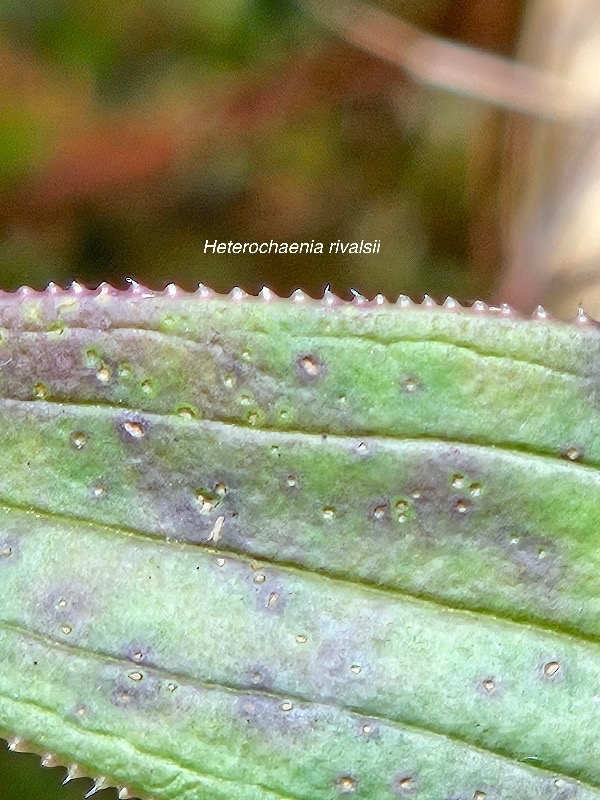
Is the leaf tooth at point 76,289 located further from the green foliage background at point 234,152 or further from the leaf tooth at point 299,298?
the green foliage background at point 234,152

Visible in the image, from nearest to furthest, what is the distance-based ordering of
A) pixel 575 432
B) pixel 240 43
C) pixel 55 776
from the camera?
pixel 575 432 → pixel 55 776 → pixel 240 43

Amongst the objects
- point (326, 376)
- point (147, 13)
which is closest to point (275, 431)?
point (326, 376)

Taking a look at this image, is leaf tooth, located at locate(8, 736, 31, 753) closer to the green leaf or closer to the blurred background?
the green leaf

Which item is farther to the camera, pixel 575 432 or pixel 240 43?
pixel 240 43

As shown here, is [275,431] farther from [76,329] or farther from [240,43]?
[240,43]

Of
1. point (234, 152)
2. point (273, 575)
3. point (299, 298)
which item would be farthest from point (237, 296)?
point (234, 152)

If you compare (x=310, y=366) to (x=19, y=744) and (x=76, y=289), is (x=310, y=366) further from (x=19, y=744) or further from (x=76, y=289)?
(x=19, y=744)

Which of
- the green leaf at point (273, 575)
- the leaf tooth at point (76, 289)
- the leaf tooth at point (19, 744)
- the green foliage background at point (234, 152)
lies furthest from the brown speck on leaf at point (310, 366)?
the green foliage background at point (234, 152)
